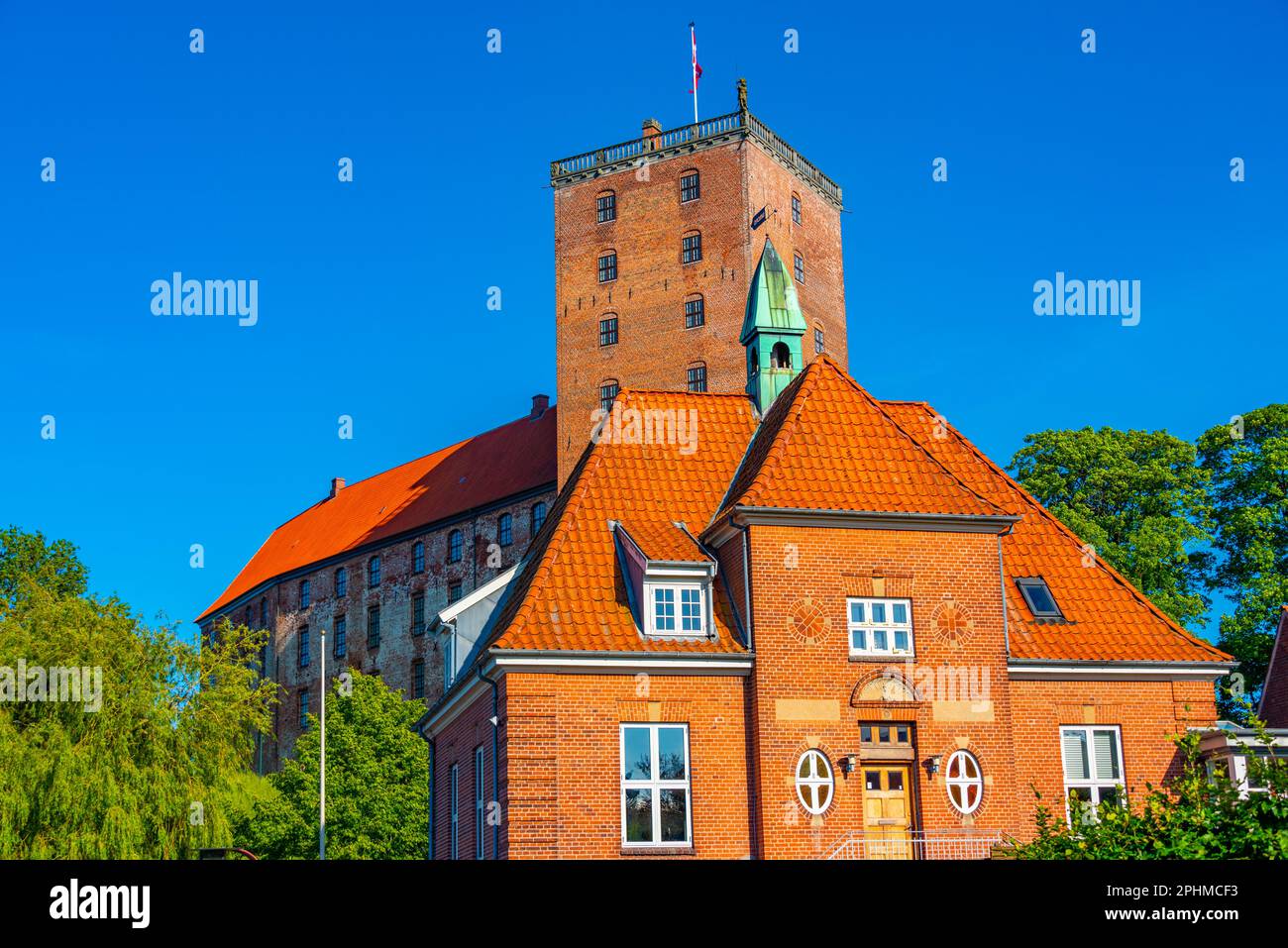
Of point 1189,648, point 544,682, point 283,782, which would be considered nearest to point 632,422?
point 544,682

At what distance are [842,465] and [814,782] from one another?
17.8 ft

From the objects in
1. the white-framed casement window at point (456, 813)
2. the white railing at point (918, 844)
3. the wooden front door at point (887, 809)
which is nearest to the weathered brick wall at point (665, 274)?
the white-framed casement window at point (456, 813)

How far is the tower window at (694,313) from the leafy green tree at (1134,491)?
16.2 metres

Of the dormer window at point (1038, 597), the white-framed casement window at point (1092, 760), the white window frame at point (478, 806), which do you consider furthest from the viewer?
the dormer window at point (1038, 597)

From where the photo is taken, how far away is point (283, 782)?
177 ft

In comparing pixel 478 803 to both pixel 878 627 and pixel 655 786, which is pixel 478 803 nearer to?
pixel 655 786

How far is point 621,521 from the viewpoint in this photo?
27.0 metres

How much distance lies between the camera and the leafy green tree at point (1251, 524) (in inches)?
1799

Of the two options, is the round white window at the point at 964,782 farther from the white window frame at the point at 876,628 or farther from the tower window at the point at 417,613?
the tower window at the point at 417,613

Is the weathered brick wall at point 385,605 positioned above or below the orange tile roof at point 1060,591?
above

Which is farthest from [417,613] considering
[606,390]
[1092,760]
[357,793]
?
[1092,760]

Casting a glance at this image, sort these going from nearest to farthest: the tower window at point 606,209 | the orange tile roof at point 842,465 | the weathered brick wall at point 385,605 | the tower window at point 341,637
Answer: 1. the orange tile roof at point 842,465
2. the tower window at point 606,209
3. the weathered brick wall at point 385,605
4. the tower window at point 341,637
